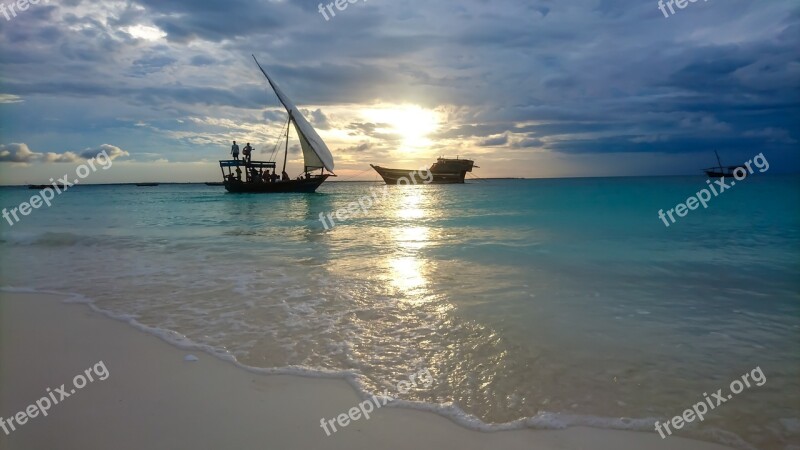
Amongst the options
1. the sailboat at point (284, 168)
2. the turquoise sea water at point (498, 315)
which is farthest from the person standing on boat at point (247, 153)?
the turquoise sea water at point (498, 315)

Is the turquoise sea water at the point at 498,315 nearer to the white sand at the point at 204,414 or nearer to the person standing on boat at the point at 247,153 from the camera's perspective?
the white sand at the point at 204,414

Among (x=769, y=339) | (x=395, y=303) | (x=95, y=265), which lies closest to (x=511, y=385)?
(x=395, y=303)

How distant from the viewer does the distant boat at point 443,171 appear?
111500 mm

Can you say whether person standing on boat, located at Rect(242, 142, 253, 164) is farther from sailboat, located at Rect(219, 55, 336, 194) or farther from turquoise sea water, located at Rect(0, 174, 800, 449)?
turquoise sea water, located at Rect(0, 174, 800, 449)

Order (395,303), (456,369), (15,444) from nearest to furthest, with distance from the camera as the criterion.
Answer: (15,444), (456,369), (395,303)

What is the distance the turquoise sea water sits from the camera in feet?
13.3

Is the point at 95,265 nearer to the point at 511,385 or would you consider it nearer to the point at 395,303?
the point at 395,303

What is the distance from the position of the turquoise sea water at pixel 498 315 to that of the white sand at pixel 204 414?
8.6 inches

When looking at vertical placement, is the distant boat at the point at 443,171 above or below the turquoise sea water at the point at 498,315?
above

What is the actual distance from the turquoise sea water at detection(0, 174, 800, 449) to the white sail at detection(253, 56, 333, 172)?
43050 mm

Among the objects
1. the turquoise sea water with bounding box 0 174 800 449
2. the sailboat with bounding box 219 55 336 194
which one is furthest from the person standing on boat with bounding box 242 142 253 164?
the turquoise sea water with bounding box 0 174 800 449

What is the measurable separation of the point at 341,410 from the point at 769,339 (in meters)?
5.78

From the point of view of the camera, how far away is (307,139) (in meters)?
55.9

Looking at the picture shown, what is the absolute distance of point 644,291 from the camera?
8336 millimetres
